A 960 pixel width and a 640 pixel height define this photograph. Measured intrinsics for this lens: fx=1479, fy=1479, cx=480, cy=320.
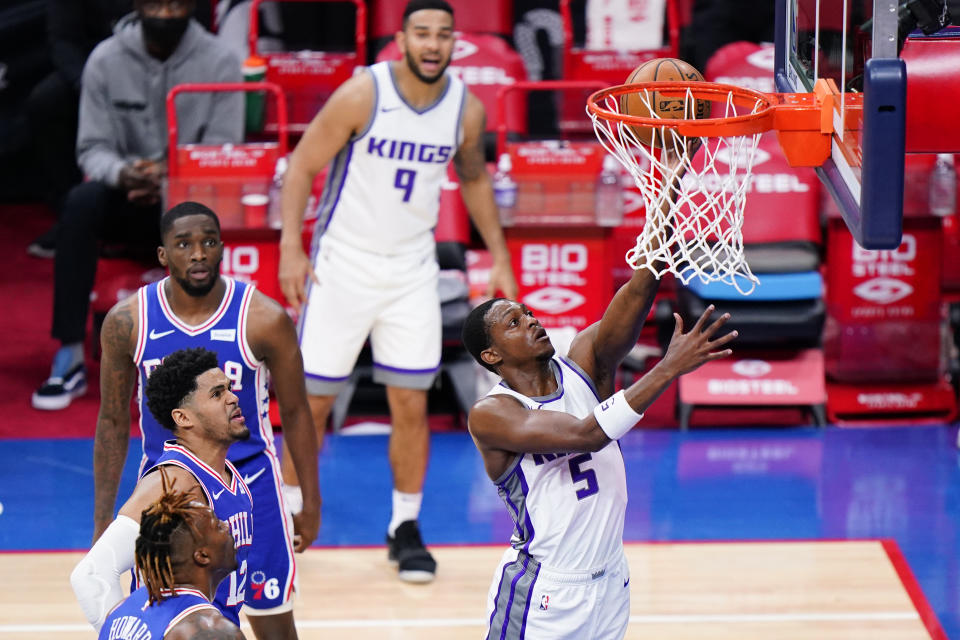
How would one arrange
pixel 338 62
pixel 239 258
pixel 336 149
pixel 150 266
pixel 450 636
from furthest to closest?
pixel 338 62 < pixel 150 266 < pixel 239 258 < pixel 336 149 < pixel 450 636

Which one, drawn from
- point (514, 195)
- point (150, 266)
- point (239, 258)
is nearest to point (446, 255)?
point (514, 195)

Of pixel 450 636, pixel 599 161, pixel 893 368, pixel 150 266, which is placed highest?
pixel 599 161

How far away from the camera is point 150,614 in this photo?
10.3ft

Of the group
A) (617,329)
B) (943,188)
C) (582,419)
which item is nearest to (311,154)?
(617,329)

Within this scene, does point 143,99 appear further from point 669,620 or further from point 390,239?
point 669,620

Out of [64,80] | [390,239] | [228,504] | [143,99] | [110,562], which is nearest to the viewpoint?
[110,562]

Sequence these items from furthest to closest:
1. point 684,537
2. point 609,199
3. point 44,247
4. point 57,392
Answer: point 44,247 → point 57,392 → point 609,199 → point 684,537

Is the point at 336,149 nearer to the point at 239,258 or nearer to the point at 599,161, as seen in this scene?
the point at 239,258

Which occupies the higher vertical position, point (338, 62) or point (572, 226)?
point (338, 62)

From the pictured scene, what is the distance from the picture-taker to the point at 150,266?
8148 mm

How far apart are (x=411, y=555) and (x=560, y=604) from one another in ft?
6.27

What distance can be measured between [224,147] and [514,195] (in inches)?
59.7

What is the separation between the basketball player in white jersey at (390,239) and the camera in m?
5.83

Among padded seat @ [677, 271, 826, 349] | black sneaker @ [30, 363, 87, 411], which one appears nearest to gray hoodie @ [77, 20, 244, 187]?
black sneaker @ [30, 363, 87, 411]
